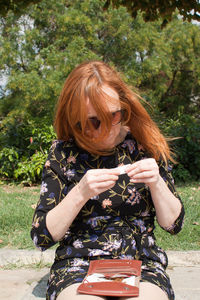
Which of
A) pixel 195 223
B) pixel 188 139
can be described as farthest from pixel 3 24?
pixel 195 223

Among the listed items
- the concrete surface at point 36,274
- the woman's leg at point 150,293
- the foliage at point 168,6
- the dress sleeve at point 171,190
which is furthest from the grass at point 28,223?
the foliage at point 168,6

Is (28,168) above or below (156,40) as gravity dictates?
below

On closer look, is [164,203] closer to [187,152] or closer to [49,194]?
[49,194]

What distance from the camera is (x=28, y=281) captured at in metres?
2.56

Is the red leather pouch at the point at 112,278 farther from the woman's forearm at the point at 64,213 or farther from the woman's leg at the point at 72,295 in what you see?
the woman's forearm at the point at 64,213

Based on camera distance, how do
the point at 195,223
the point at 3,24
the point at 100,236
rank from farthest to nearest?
the point at 3,24 < the point at 195,223 < the point at 100,236

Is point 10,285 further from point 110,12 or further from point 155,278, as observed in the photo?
point 110,12

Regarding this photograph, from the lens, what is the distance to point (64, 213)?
165 cm

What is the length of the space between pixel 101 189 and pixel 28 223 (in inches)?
91.6

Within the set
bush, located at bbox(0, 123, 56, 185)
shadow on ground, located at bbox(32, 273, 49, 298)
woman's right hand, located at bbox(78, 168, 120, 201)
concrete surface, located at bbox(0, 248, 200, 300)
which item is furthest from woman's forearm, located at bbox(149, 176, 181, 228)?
bush, located at bbox(0, 123, 56, 185)

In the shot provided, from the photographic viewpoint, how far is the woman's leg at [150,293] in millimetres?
1448

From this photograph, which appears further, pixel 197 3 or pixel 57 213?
pixel 197 3

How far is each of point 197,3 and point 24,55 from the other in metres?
3.76

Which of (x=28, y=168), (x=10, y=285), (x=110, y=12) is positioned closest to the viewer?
(x=10, y=285)
